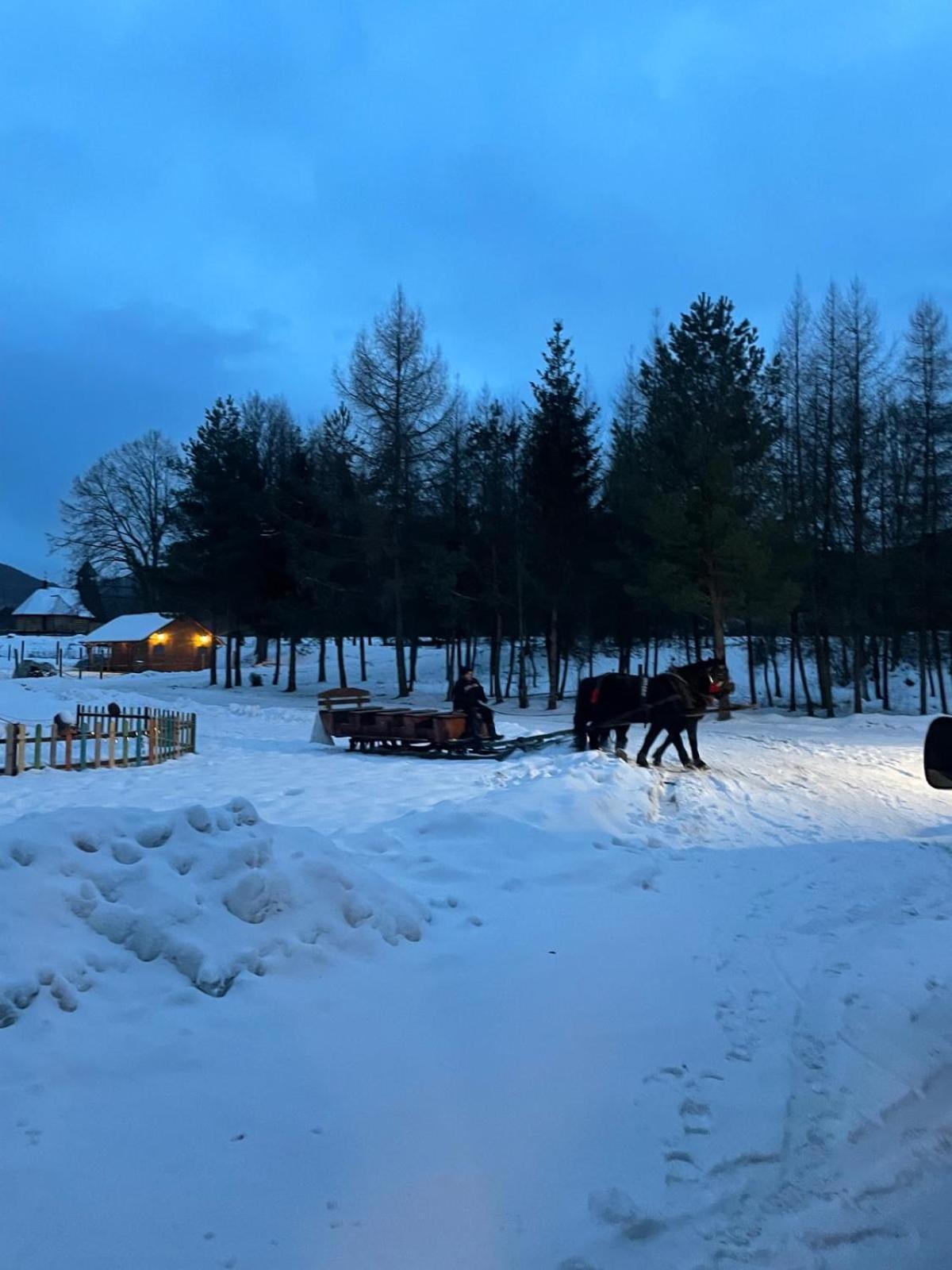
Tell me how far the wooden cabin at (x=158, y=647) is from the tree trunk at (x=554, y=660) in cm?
3541

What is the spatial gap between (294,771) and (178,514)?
112 feet

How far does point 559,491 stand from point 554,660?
19.4ft

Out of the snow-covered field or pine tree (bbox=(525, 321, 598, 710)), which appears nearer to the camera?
the snow-covered field

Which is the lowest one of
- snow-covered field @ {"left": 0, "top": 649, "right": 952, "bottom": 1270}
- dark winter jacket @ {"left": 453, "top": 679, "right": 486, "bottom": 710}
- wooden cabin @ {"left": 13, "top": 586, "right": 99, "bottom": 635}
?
snow-covered field @ {"left": 0, "top": 649, "right": 952, "bottom": 1270}

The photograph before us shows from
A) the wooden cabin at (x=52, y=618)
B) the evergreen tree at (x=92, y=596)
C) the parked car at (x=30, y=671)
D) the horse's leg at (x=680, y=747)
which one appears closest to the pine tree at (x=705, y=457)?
the horse's leg at (x=680, y=747)

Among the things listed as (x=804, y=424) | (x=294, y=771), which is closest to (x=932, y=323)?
(x=804, y=424)

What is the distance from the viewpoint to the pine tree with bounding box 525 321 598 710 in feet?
106

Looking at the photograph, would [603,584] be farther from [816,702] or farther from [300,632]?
[300,632]

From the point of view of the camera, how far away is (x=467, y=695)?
17609mm

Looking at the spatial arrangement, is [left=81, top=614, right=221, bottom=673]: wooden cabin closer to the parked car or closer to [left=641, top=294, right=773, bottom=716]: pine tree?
the parked car

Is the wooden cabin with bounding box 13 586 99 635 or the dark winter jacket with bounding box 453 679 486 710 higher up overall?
the wooden cabin with bounding box 13 586 99 635

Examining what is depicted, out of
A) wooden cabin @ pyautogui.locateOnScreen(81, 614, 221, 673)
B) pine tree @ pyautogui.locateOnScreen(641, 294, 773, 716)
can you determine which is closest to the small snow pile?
pine tree @ pyautogui.locateOnScreen(641, 294, 773, 716)

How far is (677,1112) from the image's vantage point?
403cm

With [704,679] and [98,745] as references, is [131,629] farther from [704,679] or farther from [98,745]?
[704,679]
